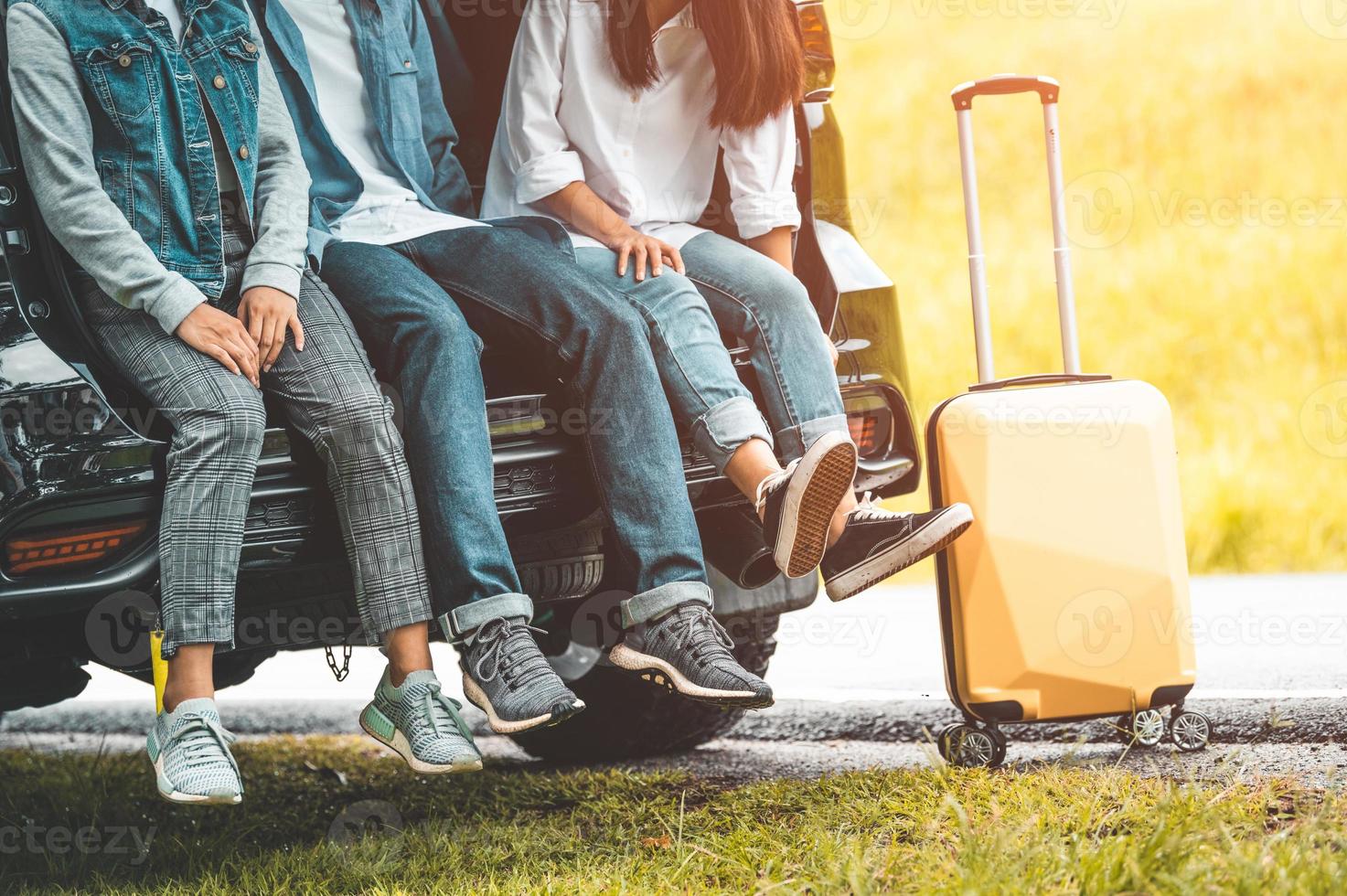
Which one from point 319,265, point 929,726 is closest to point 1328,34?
point 929,726

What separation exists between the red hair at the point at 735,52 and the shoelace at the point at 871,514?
0.86 metres

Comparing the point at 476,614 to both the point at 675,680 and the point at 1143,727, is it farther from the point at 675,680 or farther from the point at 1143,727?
the point at 1143,727

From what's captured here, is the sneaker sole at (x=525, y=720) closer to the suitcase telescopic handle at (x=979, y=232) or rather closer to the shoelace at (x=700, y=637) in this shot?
the shoelace at (x=700, y=637)

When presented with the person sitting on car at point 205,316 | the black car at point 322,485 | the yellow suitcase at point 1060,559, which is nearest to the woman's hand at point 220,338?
the person sitting on car at point 205,316

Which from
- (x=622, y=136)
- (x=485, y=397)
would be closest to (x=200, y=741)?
(x=485, y=397)

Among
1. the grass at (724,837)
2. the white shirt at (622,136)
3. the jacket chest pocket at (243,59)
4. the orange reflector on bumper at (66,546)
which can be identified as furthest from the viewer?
the white shirt at (622,136)

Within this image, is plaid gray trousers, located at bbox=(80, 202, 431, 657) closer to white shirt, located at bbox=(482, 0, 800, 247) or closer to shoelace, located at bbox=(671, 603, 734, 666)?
shoelace, located at bbox=(671, 603, 734, 666)

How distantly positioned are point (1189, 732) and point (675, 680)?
1.20 metres

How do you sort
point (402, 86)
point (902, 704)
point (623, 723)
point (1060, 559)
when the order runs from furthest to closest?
point (902, 704)
point (623, 723)
point (402, 86)
point (1060, 559)

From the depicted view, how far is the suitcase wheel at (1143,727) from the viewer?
2.82 meters

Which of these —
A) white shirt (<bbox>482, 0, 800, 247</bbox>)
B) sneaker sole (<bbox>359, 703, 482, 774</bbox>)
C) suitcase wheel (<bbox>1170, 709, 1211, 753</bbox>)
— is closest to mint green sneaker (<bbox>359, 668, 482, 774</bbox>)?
sneaker sole (<bbox>359, 703, 482, 774</bbox>)

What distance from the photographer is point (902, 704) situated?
3.94m

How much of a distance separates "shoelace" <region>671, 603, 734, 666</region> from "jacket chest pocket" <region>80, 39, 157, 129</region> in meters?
A: 1.31

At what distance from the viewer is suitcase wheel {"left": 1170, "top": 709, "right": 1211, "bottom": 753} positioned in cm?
285
